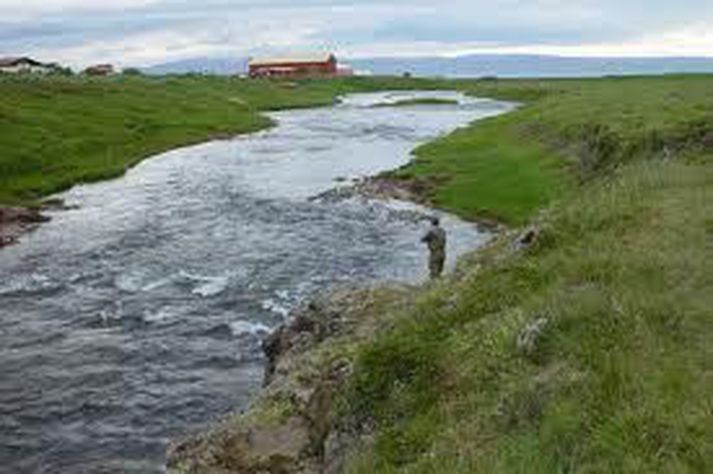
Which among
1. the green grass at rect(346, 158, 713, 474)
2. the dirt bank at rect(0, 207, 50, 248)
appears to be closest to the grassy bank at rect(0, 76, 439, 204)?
the dirt bank at rect(0, 207, 50, 248)

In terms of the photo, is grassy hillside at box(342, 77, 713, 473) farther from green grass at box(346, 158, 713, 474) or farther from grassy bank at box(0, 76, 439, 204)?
grassy bank at box(0, 76, 439, 204)

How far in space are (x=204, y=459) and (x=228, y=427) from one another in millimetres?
1159

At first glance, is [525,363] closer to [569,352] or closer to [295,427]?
[569,352]

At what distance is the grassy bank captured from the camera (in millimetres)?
80438

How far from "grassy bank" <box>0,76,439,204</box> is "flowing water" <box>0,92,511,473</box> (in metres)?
3.82

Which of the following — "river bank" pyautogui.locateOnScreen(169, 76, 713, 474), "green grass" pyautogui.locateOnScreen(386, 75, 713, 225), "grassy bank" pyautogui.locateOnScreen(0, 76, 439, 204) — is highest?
"river bank" pyautogui.locateOnScreen(169, 76, 713, 474)

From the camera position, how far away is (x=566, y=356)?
56.2ft

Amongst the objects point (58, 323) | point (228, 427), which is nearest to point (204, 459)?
point (228, 427)

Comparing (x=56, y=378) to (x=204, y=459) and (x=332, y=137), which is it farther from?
(x=332, y=137)

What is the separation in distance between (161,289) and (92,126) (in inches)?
2549

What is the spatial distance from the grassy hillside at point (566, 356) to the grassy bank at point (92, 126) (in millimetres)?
50702

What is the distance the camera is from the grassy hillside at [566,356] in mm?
14109

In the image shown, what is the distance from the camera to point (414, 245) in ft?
168

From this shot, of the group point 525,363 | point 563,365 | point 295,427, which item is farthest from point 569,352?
point 295,427
